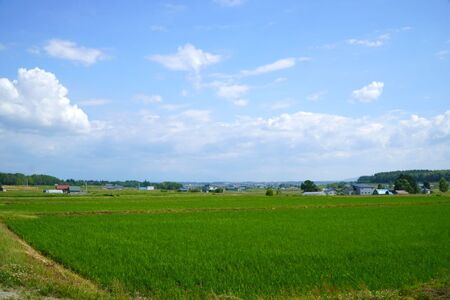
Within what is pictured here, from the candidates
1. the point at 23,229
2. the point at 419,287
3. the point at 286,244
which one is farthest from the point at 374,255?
the point at 23,229

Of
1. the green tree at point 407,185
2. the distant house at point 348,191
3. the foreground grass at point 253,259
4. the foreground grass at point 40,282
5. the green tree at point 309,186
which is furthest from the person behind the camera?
the distant house at point 348,191

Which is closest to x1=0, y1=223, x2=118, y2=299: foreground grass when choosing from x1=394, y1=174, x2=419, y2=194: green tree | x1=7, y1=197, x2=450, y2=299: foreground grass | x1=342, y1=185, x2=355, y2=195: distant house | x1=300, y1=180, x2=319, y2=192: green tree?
x1=7, y1=197, x2=450, y2=299: foreground grass

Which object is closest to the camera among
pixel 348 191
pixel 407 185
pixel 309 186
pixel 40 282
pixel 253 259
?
pixel 40 282

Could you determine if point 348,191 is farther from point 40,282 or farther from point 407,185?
point 40,282

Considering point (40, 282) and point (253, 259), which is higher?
point (40, 282)

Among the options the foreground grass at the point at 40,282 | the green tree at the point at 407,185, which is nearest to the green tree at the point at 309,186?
the green tree at the point at 407,185

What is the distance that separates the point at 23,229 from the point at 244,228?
14147 millimetres

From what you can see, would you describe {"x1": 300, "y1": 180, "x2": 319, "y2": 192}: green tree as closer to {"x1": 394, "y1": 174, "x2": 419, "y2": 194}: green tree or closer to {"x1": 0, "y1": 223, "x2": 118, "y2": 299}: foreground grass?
{"x1": 394, "y1": 174, "x2": 419, "y2": 194}: green tree

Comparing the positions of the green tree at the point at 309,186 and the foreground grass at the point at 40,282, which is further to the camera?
the green tree at the point at 309,186

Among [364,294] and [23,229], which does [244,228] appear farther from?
[364,294]

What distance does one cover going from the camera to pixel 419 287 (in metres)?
10.9

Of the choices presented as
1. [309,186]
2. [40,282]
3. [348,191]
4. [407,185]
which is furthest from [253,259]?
[348,191]

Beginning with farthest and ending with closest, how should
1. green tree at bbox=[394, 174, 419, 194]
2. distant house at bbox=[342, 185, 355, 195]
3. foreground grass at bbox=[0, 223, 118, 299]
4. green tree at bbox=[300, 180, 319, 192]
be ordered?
distant house at bbox=[342, 185, 355, 195], green tree at bbox=[300, 180, 319, 192], green tree at bbox=[394, 174, 419, 194], foreground grass at bbox=[0, 223, 118, 299]

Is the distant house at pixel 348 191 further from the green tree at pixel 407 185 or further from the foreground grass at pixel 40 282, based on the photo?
the foreground grass at pixel 40 282
